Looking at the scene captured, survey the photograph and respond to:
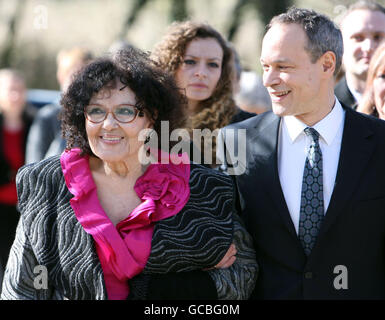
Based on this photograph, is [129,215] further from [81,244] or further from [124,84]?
[124,84]

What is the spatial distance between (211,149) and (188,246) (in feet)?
4.35

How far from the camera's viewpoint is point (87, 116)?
3.20 metres

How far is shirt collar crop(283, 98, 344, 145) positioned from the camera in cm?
334

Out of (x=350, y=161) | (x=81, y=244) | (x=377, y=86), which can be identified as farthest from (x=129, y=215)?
(x=377, y=86)

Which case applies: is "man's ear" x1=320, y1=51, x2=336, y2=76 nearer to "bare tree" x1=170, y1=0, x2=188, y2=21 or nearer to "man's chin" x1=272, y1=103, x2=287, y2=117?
"man's chin" x1=272, y1=103, x2=287, y2=117

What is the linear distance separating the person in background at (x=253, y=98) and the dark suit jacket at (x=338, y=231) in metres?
2.62

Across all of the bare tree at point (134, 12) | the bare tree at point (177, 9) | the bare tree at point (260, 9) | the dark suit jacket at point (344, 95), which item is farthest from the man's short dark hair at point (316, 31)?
the bare tree at point (134, 12)

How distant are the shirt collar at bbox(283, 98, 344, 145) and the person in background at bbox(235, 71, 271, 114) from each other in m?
2.57

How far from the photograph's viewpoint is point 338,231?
319 cm

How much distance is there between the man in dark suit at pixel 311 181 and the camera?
3201mm

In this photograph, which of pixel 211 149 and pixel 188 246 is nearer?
pixel 188 246

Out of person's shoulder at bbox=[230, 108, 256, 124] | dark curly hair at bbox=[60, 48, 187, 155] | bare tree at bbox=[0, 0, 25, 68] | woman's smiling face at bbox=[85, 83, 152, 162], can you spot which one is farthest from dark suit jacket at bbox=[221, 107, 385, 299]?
bare tree at bbox=[0, 0, 25, 68]

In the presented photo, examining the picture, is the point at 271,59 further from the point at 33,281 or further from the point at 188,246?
the point at 33,281
